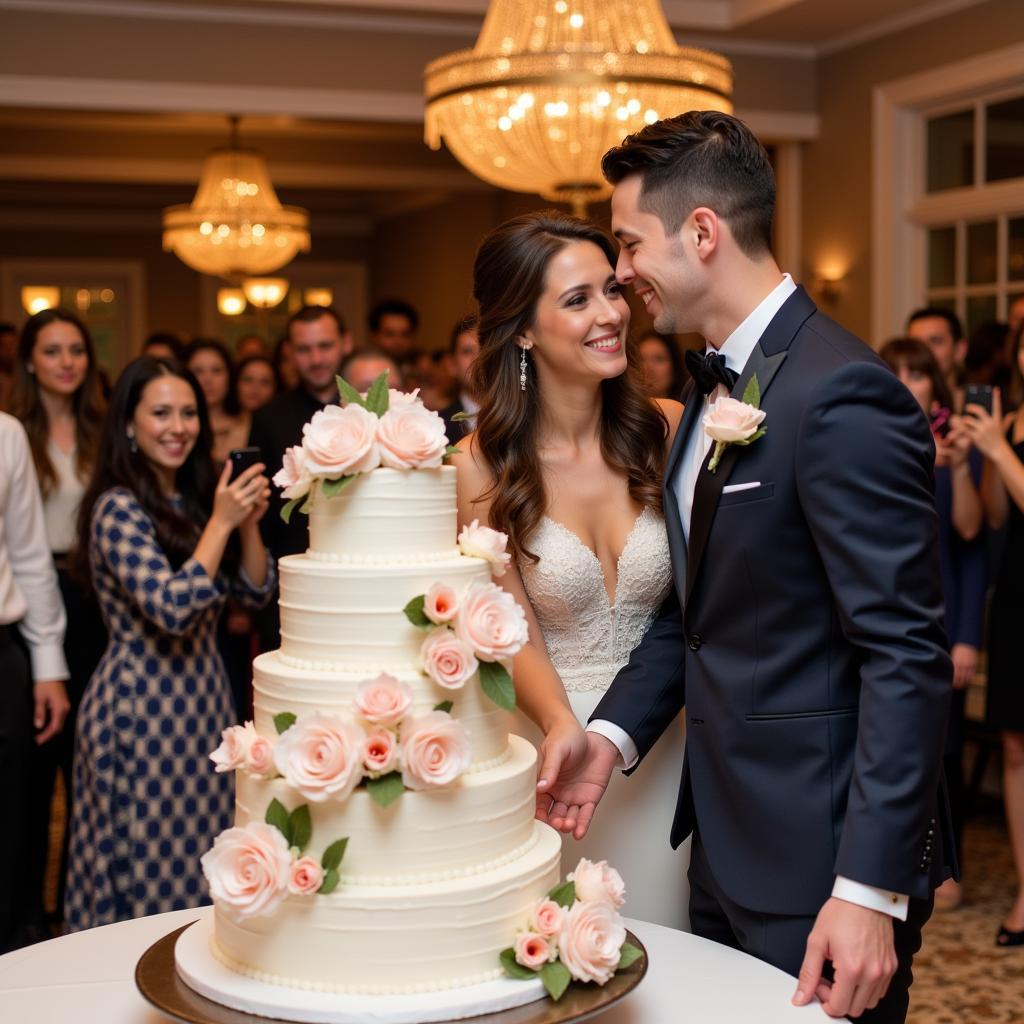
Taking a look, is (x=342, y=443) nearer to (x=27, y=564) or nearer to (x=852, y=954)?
(x=852, y=954)

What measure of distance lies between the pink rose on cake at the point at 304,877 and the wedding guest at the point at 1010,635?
3.14 metres

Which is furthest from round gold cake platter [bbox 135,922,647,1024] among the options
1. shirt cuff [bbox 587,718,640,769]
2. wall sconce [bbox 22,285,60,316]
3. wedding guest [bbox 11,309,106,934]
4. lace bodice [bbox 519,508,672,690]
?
wall sconce [bbox 22,285,60,316]

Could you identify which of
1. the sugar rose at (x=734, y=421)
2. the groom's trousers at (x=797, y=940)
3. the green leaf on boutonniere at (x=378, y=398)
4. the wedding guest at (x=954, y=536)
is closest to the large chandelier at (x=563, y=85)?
the wedding guest at (x=954, y=536)

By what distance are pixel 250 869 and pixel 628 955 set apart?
48 centimetres

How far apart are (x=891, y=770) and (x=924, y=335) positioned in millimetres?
4110

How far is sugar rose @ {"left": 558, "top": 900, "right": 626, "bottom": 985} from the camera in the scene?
161 cm

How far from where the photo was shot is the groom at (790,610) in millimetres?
1699

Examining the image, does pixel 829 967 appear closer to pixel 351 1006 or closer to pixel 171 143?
pixel 351 1006

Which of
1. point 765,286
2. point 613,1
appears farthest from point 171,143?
point 765,286

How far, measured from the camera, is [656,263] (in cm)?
200

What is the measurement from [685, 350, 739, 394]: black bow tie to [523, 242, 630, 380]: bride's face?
321mm

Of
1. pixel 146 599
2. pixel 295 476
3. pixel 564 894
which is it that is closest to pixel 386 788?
pixel 564 894

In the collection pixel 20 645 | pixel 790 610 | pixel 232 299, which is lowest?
pixel 20 645

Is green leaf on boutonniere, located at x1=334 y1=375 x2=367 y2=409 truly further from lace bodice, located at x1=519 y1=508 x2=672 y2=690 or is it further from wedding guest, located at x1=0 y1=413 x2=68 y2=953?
wedding guest, located at x1=0 y1=413 x2=68 y2=953
